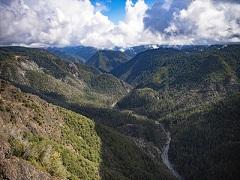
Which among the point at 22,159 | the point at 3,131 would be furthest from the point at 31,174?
the point at 3,131

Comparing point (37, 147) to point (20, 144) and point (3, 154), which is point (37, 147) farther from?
point (3, 154)

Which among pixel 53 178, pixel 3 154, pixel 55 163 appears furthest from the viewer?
pixel 55 163

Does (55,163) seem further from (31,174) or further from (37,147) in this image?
(31,174)

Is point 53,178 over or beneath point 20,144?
beneath

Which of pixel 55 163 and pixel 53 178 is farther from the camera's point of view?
pixel 55 163

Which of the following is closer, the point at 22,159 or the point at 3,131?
the point at 22,159

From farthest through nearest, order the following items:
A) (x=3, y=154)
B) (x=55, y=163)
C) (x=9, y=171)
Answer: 1. (x=55, y=163)
2. (x=3, y=154)
3. (x=9, y=171)

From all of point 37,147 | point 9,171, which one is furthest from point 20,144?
point 9,171

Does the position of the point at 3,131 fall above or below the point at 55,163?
above

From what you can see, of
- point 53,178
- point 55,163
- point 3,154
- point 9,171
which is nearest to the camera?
point 9,171
